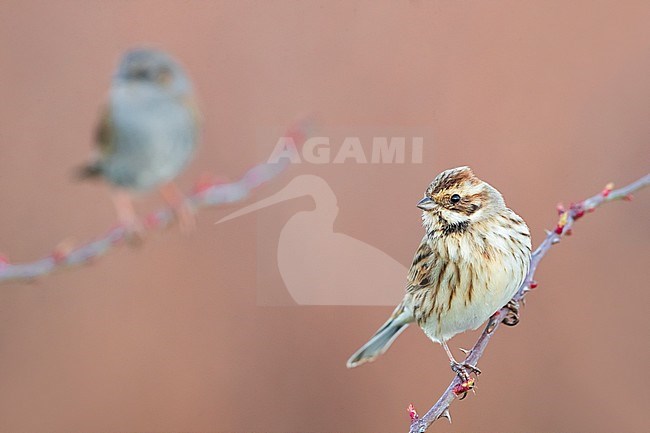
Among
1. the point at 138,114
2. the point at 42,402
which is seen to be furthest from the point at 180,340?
the point at 138,114

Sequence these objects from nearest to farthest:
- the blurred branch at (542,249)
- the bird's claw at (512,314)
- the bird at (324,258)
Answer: the blurred branch at (542,249) < the bird's claw at (512,314) < the bird at (324,258)

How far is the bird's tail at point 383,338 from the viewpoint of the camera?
0.89 m

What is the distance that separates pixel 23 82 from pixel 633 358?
0.99m

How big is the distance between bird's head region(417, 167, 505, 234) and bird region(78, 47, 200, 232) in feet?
1.20

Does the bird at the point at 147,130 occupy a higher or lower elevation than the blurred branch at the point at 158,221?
higher

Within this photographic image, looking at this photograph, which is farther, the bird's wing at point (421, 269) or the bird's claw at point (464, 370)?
the bird's wing at point (421, 269)

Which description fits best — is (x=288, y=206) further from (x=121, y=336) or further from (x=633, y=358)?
(x=633, y=358)

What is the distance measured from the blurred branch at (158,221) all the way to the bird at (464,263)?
1.22ft

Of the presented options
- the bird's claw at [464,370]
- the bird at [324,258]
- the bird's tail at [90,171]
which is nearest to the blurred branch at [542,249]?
the bird's claw at [464,370]

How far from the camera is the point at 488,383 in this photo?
1212mm

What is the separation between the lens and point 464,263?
2.72 ft

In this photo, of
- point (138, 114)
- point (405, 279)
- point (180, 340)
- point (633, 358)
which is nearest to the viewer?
point (138, 114)

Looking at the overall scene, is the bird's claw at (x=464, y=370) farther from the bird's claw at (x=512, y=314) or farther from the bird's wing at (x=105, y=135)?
the bird's wing at (x=105, y=135)

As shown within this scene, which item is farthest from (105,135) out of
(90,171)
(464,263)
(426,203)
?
(464,263)
